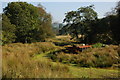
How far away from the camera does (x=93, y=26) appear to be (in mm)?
26672

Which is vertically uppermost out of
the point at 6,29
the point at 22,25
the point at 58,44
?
the point at 22,25

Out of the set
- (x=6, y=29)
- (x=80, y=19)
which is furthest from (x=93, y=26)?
(x=6, y=29)

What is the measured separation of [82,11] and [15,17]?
15.8 meters

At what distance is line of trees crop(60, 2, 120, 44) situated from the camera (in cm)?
1988

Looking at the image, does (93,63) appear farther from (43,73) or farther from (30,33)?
(30,33)

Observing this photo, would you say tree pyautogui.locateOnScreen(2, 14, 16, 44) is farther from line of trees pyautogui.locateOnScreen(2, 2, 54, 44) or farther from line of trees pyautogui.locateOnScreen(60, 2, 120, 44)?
line of trees pyautogui.locateOnScreen(60, 2, 120, 44)

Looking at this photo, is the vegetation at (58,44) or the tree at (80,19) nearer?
the vegetation at (58,44)

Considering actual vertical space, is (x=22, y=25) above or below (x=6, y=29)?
above

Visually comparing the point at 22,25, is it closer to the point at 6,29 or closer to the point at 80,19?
the point at 6,29

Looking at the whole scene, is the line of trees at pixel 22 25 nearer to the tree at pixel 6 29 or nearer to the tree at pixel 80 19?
the tree at pixel 6 29

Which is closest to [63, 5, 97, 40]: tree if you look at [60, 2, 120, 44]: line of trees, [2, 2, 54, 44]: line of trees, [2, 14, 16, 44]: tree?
[60, 2, 120, 44]: line of trees

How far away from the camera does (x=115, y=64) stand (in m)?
8.33

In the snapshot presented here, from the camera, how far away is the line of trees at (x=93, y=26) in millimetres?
19875

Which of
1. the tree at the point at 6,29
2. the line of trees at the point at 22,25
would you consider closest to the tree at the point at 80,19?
the line of trees at the point at 22,25
